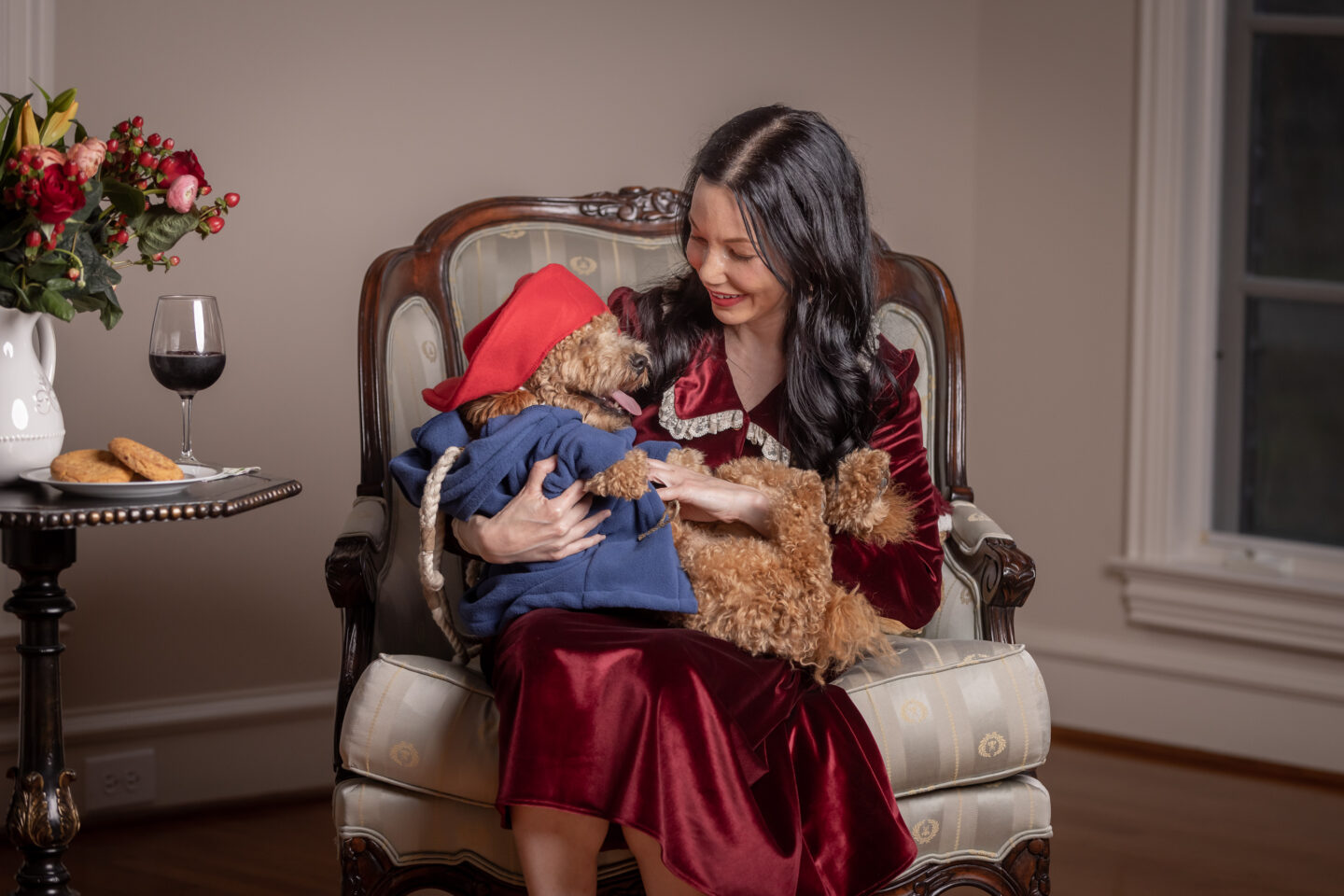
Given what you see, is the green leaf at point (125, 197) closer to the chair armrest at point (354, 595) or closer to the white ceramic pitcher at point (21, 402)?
the white ceramic pitcher at point (21, 402)

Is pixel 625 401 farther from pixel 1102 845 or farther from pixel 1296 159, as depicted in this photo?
pixel 1296 159

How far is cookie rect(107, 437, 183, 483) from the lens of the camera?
1824 millimetres

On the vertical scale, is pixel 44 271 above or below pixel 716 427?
above

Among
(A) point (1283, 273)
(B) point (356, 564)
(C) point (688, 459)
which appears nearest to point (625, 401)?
(C) point (688, 459)

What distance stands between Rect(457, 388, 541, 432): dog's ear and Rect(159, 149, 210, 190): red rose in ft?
1.88

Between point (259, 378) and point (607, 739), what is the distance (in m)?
1.63

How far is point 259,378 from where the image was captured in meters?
2.90

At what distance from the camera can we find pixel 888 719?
182 centimetres

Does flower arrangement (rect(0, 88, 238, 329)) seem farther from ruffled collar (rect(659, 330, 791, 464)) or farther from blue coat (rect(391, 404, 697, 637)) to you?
ruffled collar (rect(659, 330, 791, 464))

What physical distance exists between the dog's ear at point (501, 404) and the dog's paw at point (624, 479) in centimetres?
15

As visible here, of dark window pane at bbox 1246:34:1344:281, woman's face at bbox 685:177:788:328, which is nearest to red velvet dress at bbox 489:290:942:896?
woman's face at bbox 685:177:788:328

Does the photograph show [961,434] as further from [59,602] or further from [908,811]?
[59,602]

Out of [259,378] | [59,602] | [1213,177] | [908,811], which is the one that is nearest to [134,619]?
[259,378]

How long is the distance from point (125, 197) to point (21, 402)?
0.33 m
